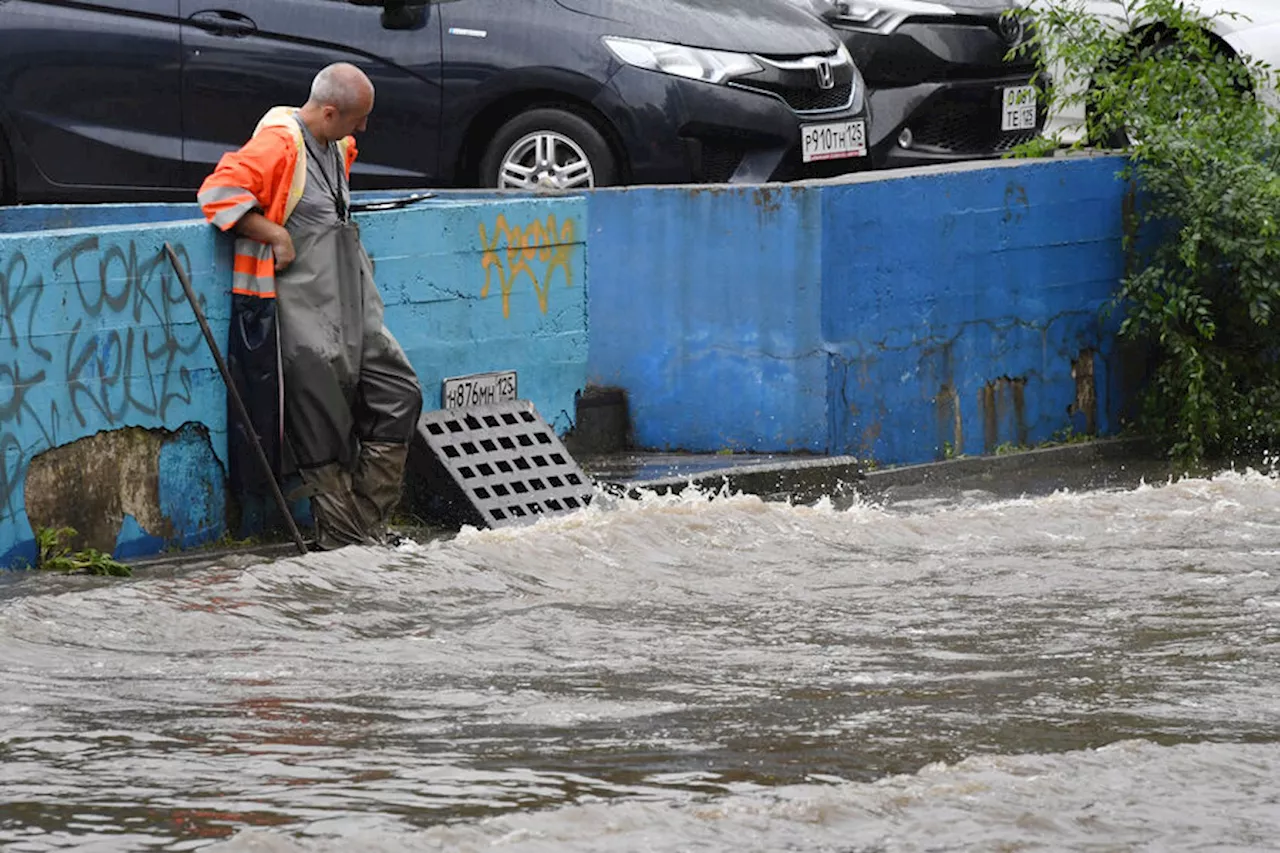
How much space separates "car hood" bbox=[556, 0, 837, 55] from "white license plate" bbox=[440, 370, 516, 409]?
2.24 metres

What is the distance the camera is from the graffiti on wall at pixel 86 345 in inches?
343

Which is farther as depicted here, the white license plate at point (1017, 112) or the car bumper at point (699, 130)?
the white license plate at point (1017, 112)

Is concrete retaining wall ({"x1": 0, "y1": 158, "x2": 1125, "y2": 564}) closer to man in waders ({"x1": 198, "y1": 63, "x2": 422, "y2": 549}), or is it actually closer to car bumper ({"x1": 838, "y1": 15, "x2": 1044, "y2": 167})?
man in waders ({"x1": 198, "y1": 63, "x2": 422, "y2": 549})

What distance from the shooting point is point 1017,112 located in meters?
14.0

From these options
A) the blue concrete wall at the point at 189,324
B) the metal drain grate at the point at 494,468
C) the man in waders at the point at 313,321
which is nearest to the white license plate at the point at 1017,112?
the blue concrete wall at the point at 189,324

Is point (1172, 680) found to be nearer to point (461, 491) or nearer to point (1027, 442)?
point (461, 491)

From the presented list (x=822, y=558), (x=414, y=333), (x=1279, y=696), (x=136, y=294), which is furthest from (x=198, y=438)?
(x=1279, y=696)

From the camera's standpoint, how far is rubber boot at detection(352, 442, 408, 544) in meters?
9.54

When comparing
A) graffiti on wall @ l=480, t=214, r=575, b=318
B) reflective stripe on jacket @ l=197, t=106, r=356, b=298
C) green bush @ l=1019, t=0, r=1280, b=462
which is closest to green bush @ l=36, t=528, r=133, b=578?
reflective stripe on jacket @ l=197, t=106, r=356, b=298

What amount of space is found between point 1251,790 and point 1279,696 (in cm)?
97

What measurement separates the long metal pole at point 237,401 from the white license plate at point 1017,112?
597 centimetres

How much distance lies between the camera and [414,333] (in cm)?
1040

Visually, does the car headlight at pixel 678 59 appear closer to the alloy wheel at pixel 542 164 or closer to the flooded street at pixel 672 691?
the alloy wheel at pixel 542 164

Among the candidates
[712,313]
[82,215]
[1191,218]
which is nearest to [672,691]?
[712,313]
